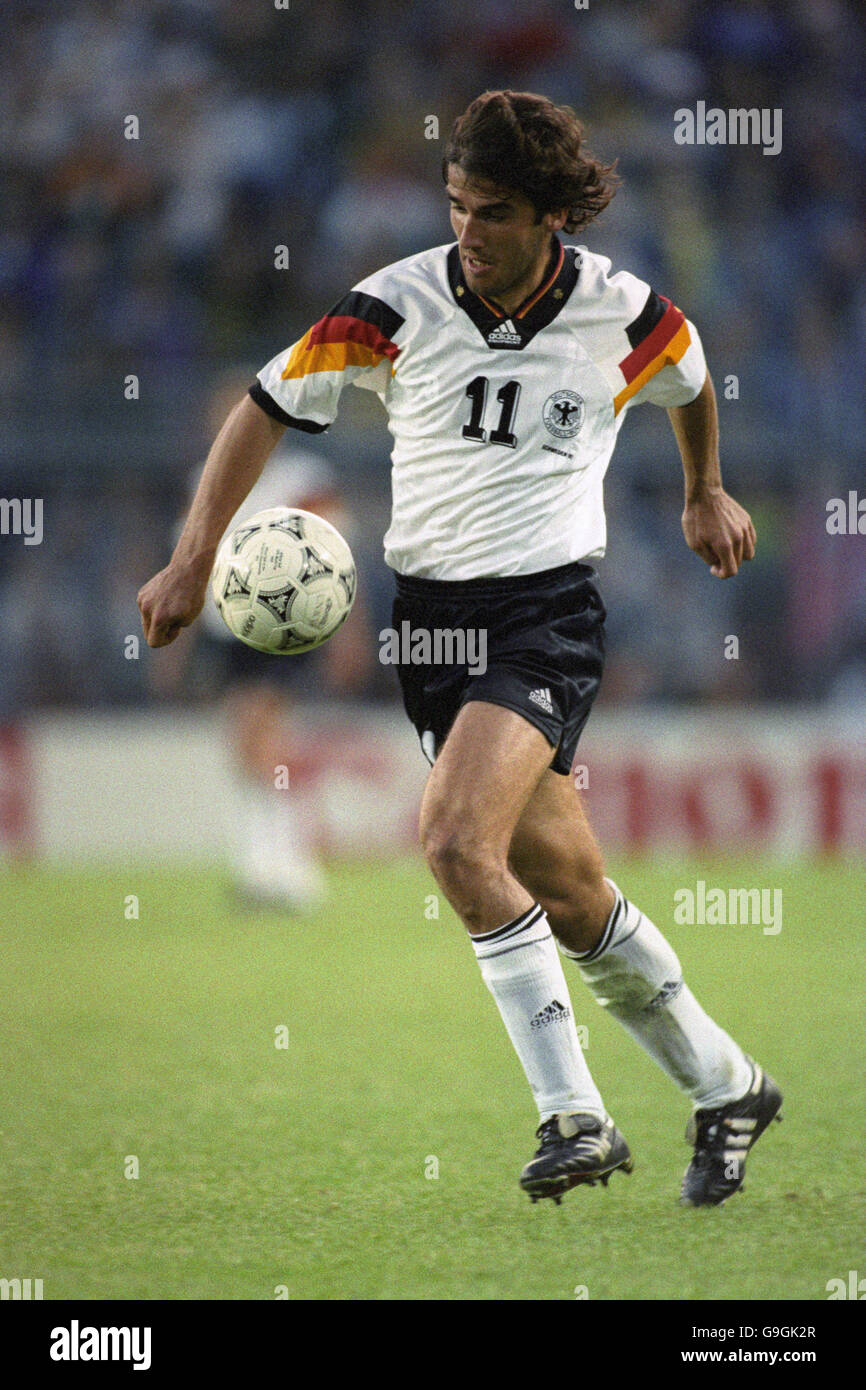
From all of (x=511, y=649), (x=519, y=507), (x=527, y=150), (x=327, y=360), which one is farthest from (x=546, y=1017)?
(x=527, y=150)

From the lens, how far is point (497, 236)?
347cm

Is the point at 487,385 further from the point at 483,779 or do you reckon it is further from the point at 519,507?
the point at 483,779

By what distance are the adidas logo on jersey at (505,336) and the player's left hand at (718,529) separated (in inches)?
24.0

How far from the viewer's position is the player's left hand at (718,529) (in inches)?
154

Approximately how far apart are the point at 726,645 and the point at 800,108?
185 inches

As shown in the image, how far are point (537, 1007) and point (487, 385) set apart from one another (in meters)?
1.23

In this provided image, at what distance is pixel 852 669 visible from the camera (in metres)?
10.2

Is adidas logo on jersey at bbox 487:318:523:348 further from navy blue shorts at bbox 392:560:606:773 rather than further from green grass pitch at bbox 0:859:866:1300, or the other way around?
green grass pitch at bbox 0:859:866:1300

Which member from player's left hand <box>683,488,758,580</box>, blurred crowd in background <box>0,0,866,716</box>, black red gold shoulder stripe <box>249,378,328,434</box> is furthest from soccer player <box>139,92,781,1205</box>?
blurred crowd in background <box>0,0,866,716</box>

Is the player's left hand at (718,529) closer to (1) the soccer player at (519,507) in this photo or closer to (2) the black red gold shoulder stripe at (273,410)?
(1) the soccer player at (519,507)

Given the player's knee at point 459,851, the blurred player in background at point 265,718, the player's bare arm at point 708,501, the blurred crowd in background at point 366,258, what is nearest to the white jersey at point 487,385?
the player's bare arm at point 708,501

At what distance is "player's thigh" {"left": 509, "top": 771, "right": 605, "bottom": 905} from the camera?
3539 mm

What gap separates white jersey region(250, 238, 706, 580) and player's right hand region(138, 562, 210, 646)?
38 cm

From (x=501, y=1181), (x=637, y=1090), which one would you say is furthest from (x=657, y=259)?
(x=501, y=1181)
